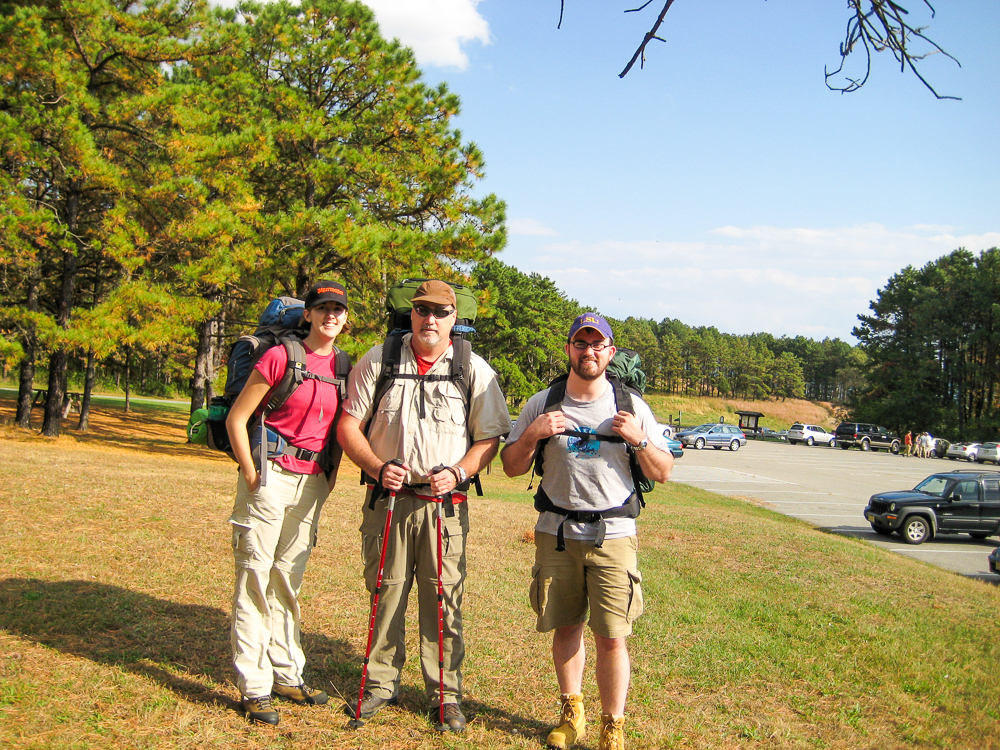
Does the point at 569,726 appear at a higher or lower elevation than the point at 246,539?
lower

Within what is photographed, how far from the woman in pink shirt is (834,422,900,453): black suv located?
51603mm

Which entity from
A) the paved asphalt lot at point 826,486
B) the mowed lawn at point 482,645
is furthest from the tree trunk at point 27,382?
the paved asphalt lot at point 826,486

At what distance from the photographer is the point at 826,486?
22.5 meters

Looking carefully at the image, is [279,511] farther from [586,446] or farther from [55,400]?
[55,400]

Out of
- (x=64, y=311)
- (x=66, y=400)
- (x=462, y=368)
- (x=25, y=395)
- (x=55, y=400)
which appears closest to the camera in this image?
(x=462, y=368)

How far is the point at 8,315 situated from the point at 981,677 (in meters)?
16.4

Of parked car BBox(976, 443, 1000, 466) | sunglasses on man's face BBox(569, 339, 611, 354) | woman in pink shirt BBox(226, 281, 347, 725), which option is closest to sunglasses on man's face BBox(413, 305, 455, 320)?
woman in pink shirt BBox(226, 281, 347, 725)

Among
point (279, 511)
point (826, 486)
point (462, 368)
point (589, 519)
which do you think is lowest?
point (826, 486)

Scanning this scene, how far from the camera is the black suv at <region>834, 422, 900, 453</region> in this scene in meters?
48.9

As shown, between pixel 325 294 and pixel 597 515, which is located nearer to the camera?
pixel 597 515

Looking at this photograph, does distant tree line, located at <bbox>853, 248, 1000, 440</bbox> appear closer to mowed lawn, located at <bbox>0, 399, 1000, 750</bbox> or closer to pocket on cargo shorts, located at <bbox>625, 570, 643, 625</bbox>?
mowed lawn, located at <bbox>0, 399, 1000, 750</bbox>

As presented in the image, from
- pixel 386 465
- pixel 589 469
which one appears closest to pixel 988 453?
pixel 589 469

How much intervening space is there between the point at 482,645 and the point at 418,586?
1.42 m

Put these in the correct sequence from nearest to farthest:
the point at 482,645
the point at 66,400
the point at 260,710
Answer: the point at 260,710 < the point at 482,645 < the point at 66,400
